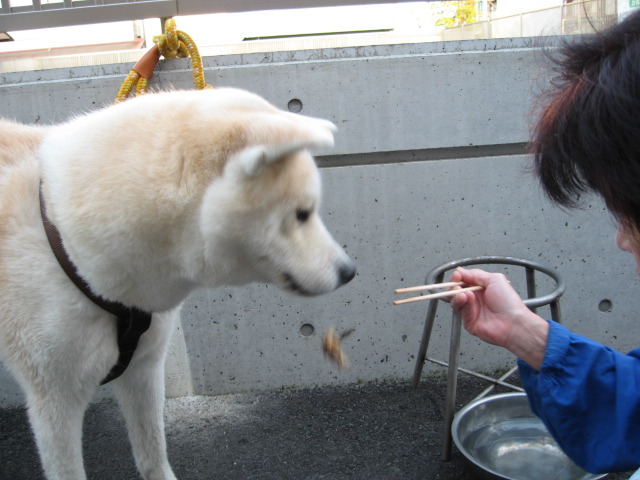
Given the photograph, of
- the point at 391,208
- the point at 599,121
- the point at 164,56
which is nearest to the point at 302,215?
the point at 599,121

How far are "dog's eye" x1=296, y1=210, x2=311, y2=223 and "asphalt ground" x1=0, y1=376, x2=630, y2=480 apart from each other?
Result: 132cm

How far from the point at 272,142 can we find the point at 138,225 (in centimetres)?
40

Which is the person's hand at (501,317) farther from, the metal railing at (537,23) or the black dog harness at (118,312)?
the metal railing at (537,23)

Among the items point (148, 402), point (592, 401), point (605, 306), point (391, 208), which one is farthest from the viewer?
point (605, 306)

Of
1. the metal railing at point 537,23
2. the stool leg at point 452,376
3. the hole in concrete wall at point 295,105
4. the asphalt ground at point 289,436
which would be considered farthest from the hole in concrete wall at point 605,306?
the hole in concrete wall at point 295,105

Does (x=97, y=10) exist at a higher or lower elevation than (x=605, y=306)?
higher

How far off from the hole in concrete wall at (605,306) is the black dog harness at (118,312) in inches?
95.4

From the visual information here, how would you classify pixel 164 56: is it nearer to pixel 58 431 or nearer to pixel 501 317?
pixel 58 431

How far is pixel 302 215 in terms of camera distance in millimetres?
1442

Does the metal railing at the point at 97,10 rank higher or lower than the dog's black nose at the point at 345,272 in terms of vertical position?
higher

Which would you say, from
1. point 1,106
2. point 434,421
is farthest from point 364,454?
point 1,106

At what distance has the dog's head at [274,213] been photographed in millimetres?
1294

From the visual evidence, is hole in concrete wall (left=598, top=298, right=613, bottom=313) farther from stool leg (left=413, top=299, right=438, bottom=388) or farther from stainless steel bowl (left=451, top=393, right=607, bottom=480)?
stool leg (left=413, top=299, right=438, bottom=388)

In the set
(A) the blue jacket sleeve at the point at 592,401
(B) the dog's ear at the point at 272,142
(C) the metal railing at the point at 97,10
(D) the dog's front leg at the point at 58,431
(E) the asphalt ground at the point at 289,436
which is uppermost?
(C) the metal railing at the point at 97,10
